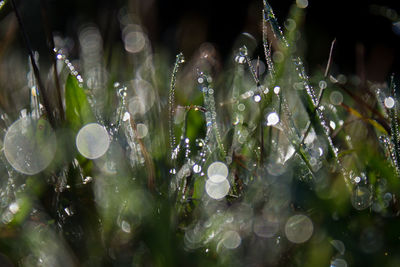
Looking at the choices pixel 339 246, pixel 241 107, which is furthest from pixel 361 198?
pixel 241 107

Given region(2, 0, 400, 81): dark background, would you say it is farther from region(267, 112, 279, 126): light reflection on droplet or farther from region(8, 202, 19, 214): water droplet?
region(8, 202, 19, 214): water droplet

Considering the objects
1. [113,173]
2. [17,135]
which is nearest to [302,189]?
[113,173]

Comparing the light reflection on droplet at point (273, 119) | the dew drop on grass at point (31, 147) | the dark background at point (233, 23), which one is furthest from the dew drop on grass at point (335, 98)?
the dark background at point (233, 23)

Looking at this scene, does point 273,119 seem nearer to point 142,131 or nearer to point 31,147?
point 142,131

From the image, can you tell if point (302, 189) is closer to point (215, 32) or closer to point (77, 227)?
point (77, 227)

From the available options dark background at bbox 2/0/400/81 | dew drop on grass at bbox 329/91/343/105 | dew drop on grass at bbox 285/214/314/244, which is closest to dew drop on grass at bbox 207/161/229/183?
dew drop on grass at bbox 285/214/314/244

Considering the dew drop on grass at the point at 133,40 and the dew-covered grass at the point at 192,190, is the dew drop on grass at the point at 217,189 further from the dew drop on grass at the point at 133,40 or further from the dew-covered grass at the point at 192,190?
the dew drop on grass at the point at 133,40
